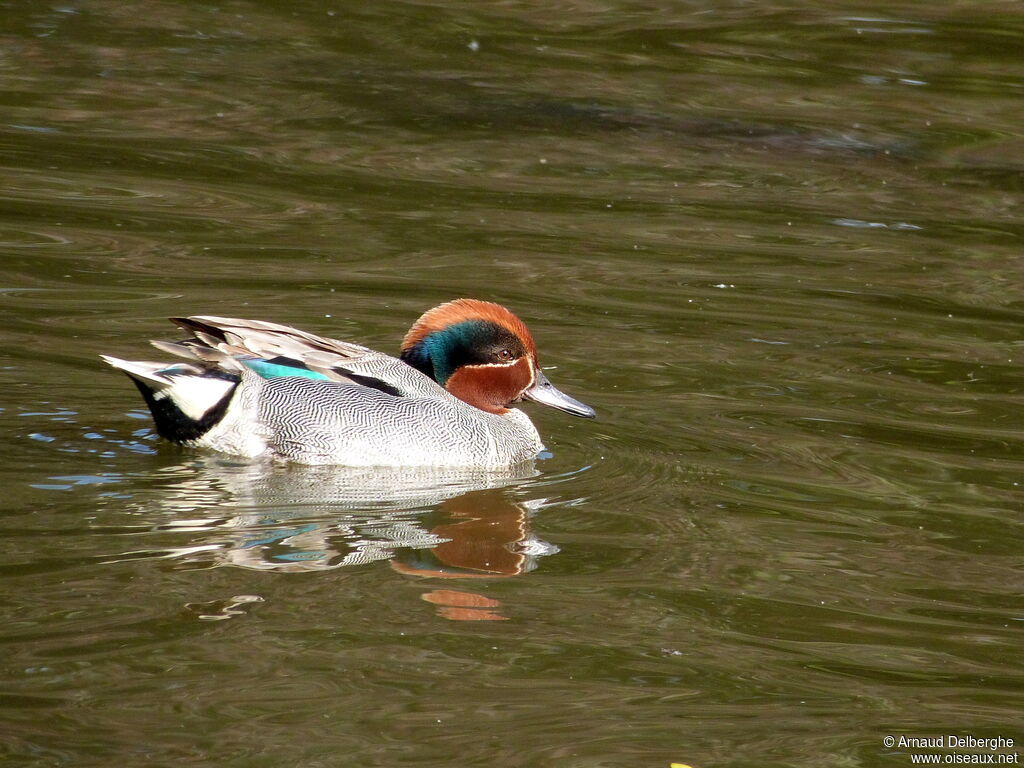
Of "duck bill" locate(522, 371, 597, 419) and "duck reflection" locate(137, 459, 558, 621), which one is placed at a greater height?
"duck bill" locate(522, 371, 597, 419)

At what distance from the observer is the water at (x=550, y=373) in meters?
5.03

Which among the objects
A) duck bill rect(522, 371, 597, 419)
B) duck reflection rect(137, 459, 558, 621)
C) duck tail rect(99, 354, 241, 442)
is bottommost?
duck reflection rect(137, 459, 558, 621)

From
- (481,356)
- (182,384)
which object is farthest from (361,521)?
(481,356)

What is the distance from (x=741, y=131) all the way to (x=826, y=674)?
8.97 metres

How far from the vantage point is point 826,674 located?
5.29 m

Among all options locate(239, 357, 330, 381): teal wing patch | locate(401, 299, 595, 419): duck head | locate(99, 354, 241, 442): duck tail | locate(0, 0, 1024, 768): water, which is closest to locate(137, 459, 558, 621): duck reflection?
locate(0, 0, 1024, 768): water

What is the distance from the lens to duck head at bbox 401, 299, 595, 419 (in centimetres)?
771

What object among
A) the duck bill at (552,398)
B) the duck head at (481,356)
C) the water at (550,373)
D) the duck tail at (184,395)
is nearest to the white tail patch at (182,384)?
the duck tail at (184,395)

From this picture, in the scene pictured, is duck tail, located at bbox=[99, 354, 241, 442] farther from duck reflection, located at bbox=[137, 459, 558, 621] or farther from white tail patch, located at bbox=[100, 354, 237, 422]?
duck reflection, located at bbox=[137, 459, 558, 621]

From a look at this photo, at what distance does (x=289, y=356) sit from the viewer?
7305mm

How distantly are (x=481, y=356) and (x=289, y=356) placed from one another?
977mm

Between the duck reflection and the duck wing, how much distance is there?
413 millimetres

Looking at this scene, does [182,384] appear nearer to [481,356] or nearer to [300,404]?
[300,404]

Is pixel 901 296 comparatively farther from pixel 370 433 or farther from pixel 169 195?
pixel 169 195
